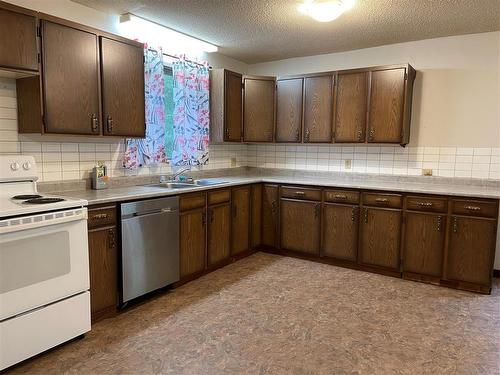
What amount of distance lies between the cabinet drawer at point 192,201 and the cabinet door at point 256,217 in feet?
2.95

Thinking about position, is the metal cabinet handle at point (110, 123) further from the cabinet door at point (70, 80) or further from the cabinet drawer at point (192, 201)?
the cabinet drawer at point (192, 201)

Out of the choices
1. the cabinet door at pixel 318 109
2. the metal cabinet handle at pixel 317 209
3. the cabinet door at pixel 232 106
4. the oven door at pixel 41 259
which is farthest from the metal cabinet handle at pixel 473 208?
the oven door at pixel 41 259

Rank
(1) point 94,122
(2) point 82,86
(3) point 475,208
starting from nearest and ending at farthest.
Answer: (2) point 82,86 < (1) point 94,122 < (3) point 475,208

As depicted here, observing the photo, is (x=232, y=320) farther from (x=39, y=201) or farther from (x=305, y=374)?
(x=39, y=201)

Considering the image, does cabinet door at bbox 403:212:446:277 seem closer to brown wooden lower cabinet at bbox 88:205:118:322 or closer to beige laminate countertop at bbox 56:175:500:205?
beige laminate countertop at bbox 56:175:500:205

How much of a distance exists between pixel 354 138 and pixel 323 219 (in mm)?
939

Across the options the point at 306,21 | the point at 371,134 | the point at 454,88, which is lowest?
the point at 371,134

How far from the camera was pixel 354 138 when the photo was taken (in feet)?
12.9

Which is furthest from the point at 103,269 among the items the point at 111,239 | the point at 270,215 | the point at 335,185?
the point at 335,185

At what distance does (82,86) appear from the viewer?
105 inches

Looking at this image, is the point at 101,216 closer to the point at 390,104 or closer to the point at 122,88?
the point at 122,88

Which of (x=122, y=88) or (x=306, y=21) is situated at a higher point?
(x=306, y=21)

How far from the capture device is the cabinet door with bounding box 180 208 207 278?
3.25 meters

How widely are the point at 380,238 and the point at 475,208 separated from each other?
0.87 m
